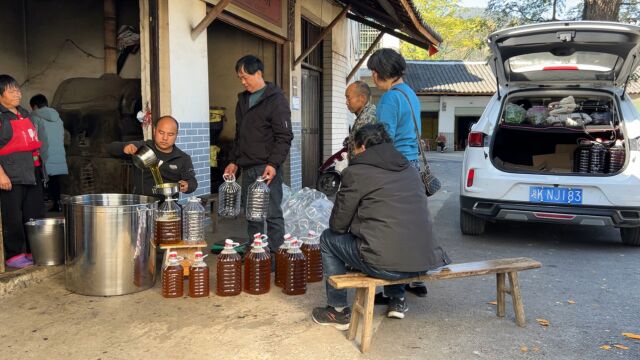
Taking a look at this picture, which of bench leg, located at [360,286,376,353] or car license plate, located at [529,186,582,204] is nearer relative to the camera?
bench leg, located at [360,286,376,353]

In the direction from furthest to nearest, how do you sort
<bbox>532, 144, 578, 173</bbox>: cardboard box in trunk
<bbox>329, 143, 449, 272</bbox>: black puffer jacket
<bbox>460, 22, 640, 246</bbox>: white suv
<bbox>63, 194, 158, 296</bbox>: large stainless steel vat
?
<bbox>532, 144, 578, 173</bbox>: cardboard box in trunk
<bbox>460, 22, 640, 246</bbox>: white suv
<bbox>63, 194, 158, 296</bbox>: large stainless steel vat
<bbox>329, 143, 449, 272</bbox>: black puffer jacket

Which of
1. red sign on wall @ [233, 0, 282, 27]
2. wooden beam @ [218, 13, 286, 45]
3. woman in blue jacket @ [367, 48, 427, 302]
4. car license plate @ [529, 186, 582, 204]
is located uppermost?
red sign on wall @ [233, 0, 282, 27]

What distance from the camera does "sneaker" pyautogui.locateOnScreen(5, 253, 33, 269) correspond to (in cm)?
444

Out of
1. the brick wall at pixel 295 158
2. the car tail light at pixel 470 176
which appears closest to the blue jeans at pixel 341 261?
the car tail light at pixel 470 176

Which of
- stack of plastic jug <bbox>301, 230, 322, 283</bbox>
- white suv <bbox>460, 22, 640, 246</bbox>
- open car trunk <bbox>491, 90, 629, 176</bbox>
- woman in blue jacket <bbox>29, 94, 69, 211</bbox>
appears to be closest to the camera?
stack of plastic jug <bbox>301, 230, 322, 283</bbox>

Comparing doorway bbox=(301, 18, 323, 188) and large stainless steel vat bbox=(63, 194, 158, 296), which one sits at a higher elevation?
doorway bbox=(301, 18, 323, 188)

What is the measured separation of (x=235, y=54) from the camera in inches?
344

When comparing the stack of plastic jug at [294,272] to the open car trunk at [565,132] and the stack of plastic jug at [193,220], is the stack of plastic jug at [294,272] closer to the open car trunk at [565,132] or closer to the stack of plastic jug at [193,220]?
the stack of plastic jug at [193,220]

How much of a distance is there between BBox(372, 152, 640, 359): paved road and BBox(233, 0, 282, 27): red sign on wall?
Result: 12.4 ft

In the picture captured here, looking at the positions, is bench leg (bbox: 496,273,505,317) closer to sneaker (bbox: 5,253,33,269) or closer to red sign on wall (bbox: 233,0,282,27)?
sneaker (bbox: 5,253,33,269)

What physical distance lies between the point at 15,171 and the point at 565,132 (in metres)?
5.78

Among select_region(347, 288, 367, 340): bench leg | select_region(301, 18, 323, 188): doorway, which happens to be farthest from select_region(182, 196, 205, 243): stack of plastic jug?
select_region(301, 18, 323, 188): doorway

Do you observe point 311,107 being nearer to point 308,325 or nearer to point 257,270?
point 257,270

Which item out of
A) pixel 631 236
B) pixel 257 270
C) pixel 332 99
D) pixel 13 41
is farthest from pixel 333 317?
pixel 332 99
